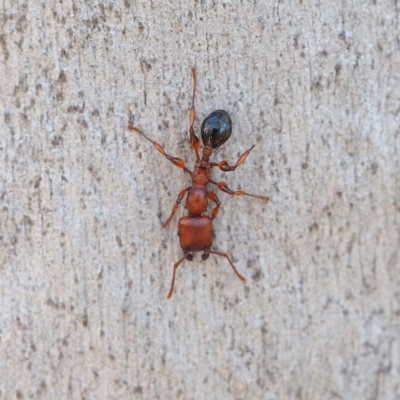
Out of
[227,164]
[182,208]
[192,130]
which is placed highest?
[192,130]

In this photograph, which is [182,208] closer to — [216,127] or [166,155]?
[166,155]

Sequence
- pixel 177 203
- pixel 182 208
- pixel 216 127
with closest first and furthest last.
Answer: pixel 216 127, pixel 177 203, pixel 182 208

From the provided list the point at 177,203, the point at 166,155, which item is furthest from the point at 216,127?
the point at 177,203

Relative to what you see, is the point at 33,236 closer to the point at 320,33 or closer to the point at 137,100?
the point at 137,100

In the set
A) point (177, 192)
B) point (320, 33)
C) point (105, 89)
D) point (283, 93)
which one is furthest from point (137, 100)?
point (320, 33)

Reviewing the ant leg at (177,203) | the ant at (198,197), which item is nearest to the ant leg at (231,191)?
the ant at (198,197)

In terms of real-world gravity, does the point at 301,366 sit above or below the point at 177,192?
below
